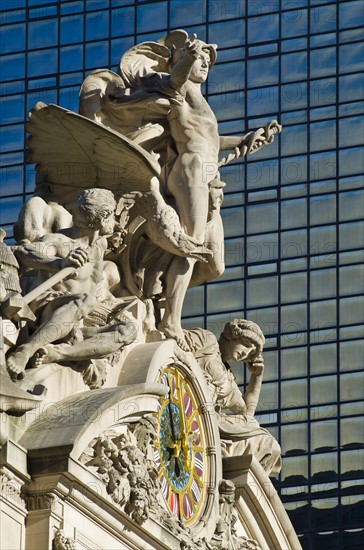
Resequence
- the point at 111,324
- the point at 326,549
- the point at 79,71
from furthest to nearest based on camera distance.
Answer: the point at 79,71
the point at 326,549
the point at 111,324

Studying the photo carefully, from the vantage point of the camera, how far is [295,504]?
208ft

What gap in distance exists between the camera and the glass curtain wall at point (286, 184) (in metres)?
65.1

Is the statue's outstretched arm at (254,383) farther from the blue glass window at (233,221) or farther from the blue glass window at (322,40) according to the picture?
the blue glass window at (322,40)

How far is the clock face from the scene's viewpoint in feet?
112

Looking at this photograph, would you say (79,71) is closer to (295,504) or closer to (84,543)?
(295,504)

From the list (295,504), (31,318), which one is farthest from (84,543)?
(295,504)

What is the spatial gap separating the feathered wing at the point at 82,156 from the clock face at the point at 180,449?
2881 mm

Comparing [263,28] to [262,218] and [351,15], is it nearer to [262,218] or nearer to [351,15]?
[351,15]

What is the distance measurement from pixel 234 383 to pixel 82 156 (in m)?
4.86

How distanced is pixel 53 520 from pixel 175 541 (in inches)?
134

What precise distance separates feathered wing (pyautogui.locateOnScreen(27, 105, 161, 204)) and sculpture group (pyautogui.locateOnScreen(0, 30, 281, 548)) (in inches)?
0.6

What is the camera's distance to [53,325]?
3150 cm

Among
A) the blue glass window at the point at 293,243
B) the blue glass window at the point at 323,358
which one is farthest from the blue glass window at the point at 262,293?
the blue glass window at the point at 323,358

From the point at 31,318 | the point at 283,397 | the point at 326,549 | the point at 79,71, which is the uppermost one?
the point at 79,71
